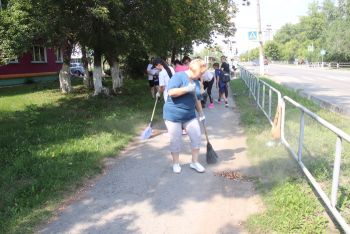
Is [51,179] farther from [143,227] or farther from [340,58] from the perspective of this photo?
[340,58]

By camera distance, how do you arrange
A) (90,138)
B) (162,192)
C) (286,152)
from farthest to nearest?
1. (90,138)
2. (286,152)
3. (162,192)

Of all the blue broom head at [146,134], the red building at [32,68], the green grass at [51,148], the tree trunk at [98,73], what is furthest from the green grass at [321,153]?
the red building at [32,68]

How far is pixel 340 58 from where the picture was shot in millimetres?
63375

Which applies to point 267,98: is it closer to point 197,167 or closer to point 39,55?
point 197,167

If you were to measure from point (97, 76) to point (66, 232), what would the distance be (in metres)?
11.6

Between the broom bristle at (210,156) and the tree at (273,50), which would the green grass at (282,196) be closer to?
the broom bristle at (210,156)

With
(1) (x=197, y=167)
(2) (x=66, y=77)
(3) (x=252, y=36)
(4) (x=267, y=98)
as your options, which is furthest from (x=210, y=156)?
(3) (x=252, y=36)

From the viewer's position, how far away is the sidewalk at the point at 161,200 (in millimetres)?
4793

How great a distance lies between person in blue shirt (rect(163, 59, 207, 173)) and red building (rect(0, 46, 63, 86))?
64.3 ft

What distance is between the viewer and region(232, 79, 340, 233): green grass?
4.50m

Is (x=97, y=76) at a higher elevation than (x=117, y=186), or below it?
higher

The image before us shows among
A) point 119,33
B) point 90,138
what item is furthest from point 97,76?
point 90,138

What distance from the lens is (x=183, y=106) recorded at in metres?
6.37

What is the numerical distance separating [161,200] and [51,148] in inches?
132
